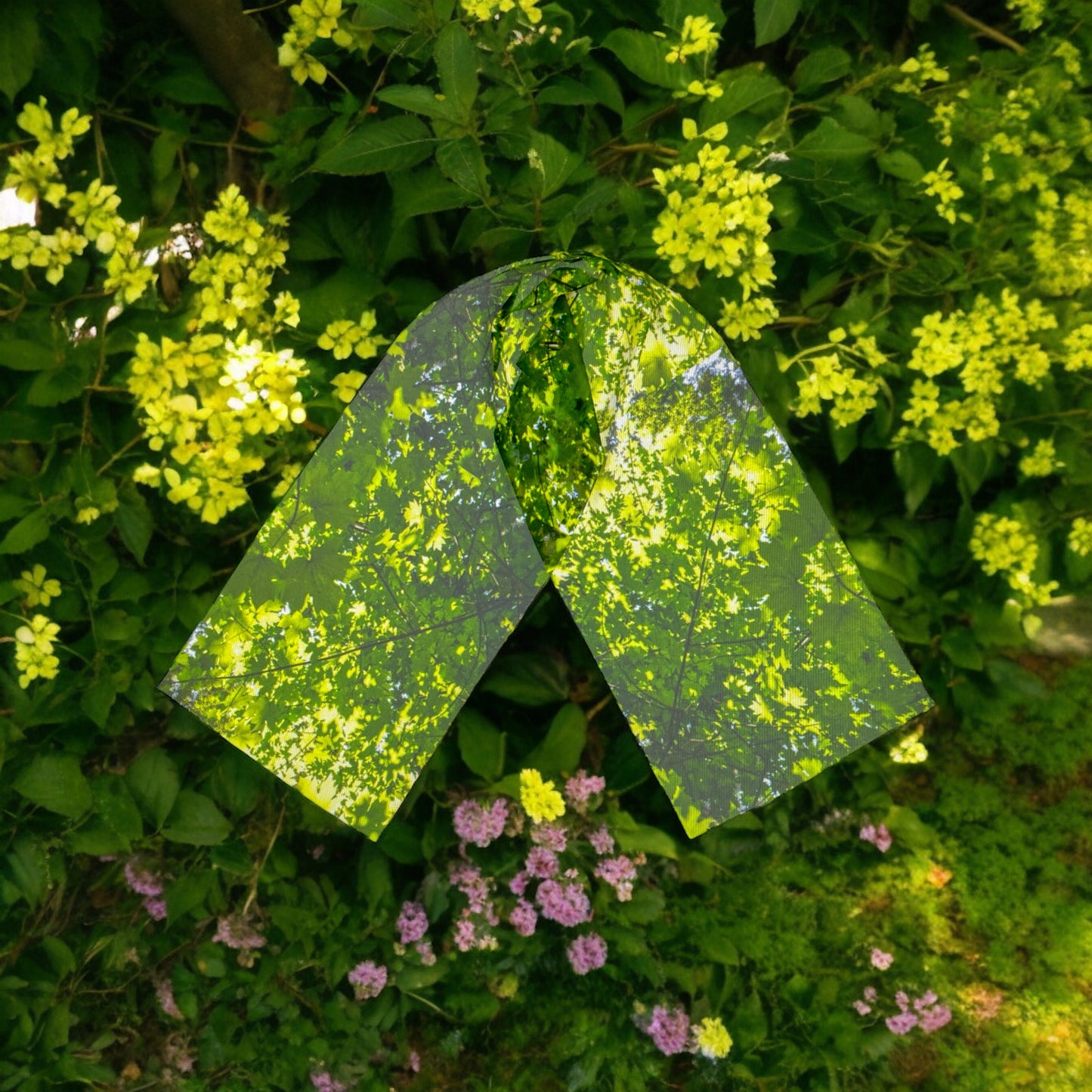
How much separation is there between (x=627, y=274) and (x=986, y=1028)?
1.69 metres

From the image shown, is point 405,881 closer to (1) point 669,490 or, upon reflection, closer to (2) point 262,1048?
(2) point 262,1048

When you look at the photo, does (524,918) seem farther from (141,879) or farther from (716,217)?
(716,217)

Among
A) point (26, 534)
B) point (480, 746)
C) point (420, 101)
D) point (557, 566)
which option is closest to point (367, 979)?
point (480, 746)

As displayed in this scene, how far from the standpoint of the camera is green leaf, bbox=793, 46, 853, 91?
3.64 ft

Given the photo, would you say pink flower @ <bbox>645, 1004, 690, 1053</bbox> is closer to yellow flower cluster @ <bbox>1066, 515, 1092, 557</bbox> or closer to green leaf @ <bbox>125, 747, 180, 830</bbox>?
green leaf @ <bbox>125, 747, 180, 830</bbox>

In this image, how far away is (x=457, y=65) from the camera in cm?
83

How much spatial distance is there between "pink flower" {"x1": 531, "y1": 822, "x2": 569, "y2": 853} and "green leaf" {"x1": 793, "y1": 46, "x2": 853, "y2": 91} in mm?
1238

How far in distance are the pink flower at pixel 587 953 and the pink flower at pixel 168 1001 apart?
2.37 ft

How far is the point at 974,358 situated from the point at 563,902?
1.10 metres

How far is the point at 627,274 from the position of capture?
623 millimetres

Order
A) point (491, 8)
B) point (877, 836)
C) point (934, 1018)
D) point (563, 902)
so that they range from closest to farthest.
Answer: point (491, 8) < point (563, 902) < point (934, 1018) < point (877, 836)

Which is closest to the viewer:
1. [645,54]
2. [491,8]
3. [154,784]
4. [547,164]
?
[491,8]

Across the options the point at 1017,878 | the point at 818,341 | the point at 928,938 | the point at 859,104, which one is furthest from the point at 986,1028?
the point at 859,104

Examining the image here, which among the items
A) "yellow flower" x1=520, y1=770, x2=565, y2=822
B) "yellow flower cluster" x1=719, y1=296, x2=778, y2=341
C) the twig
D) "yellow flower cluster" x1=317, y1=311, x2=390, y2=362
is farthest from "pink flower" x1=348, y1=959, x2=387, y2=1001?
the twig
